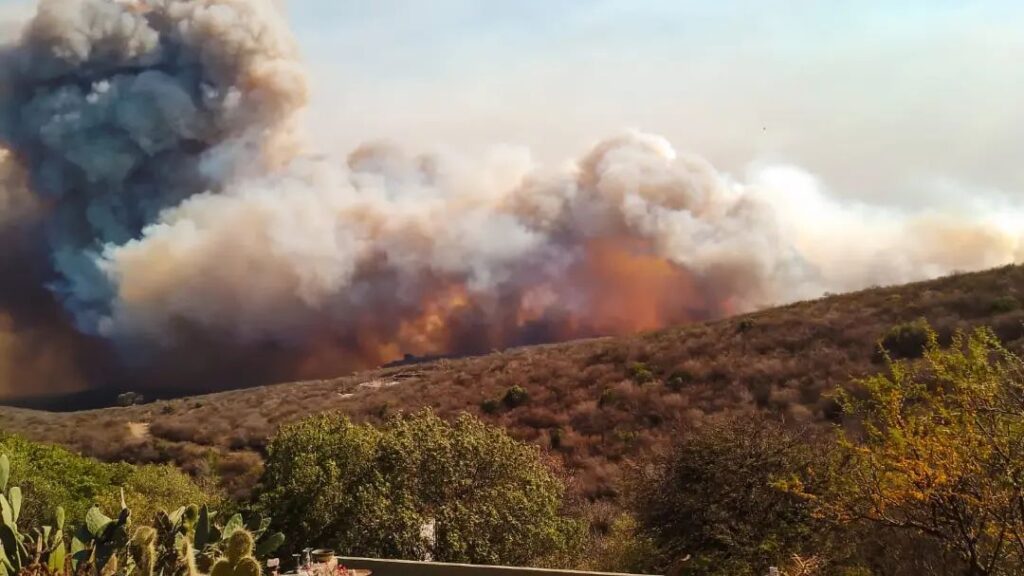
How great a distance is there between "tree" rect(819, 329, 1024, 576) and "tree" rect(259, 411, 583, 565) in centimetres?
750

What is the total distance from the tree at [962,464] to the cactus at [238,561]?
7.94 m

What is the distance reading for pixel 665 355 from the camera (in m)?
38.3

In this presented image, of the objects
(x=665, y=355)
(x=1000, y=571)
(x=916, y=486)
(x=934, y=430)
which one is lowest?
(x=1000, y=571)

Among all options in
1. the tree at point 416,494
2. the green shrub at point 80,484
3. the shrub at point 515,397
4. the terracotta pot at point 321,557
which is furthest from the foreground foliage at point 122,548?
the shrub at point 515,397

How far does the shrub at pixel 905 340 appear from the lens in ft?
99.3

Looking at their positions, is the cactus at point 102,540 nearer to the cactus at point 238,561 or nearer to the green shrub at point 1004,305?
the cactus at point 238,561

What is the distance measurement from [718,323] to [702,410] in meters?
15.3

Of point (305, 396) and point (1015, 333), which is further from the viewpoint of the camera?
point (305, 396)

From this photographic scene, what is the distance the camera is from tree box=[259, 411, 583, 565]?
16469 millimetres

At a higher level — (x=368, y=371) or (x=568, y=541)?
(x=368, y=371)

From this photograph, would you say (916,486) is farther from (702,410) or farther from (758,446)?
(702,410)

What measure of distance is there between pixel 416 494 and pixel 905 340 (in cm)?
2222

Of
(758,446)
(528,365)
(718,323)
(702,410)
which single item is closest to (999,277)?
(718,323)

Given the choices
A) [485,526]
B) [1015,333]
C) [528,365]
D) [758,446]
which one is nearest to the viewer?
[758,446]
